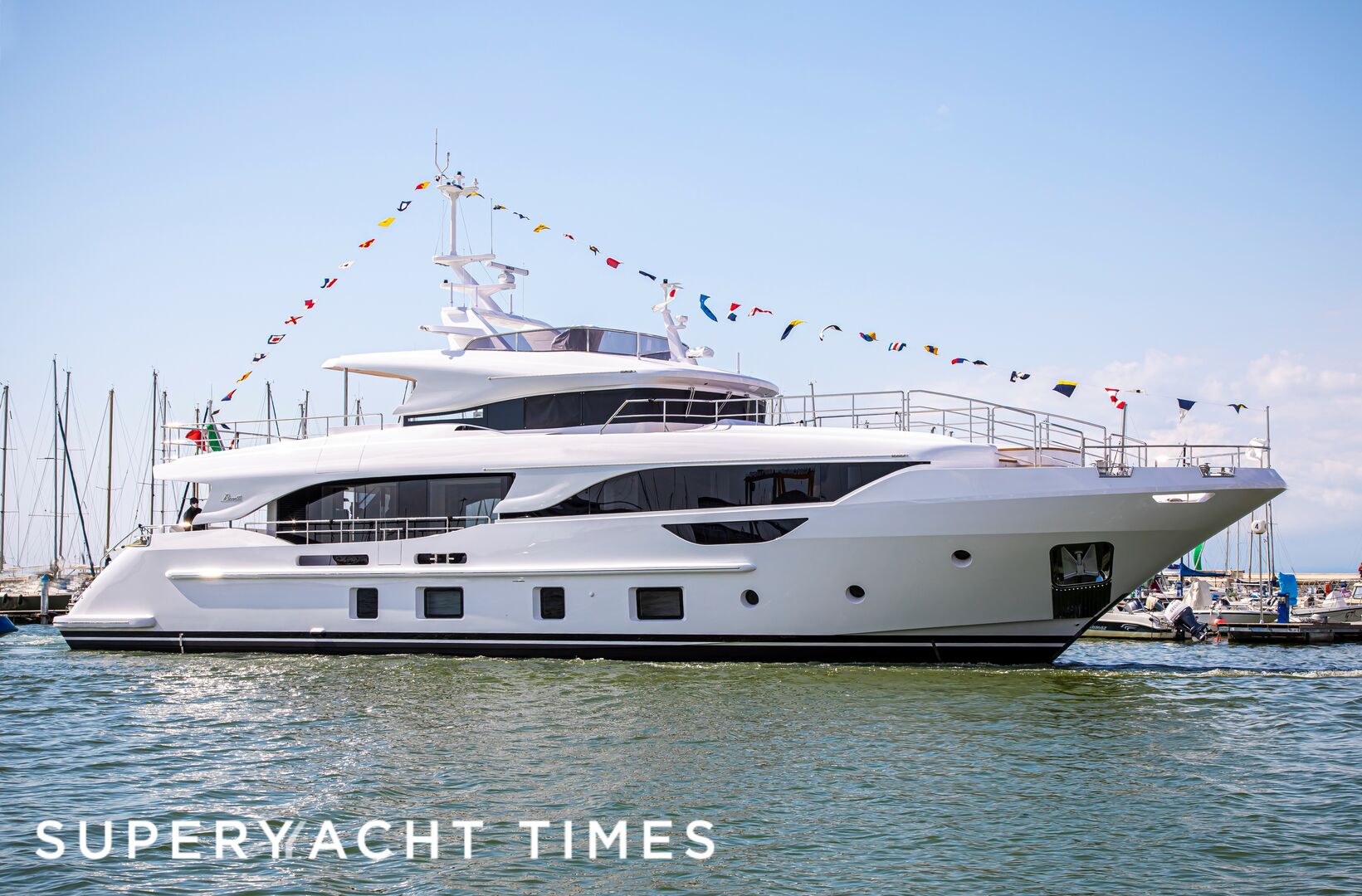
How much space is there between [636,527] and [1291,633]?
57.1ft

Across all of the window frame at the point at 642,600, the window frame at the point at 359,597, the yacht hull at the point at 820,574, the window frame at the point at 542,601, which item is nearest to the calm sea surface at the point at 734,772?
the yacht hull at the point at 820,574

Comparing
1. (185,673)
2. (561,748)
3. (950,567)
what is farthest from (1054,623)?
(185,673)

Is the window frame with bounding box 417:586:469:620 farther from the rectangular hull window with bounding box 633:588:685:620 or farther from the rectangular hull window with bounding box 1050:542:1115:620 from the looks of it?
the rectangular hull window with bounding box 1050:542:1115:620

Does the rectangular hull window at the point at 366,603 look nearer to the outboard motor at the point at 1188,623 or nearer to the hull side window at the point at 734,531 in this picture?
the hull side window at the point at 734,531

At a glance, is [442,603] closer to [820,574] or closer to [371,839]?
[820,574]

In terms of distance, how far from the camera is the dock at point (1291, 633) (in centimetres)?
2603

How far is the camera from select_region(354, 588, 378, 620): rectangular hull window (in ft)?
60.4

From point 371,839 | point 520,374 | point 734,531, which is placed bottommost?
point 371,839

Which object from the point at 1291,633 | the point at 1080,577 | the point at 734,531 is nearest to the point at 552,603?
the point at 734,531

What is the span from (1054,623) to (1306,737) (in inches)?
158

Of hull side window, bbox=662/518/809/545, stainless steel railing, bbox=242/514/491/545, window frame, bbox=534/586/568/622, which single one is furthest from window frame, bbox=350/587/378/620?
hull side window, bbox=662/518/809/545

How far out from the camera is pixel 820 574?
15781mm

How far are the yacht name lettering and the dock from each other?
21.1m

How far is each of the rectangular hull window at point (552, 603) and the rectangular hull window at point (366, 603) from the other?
2942mm
